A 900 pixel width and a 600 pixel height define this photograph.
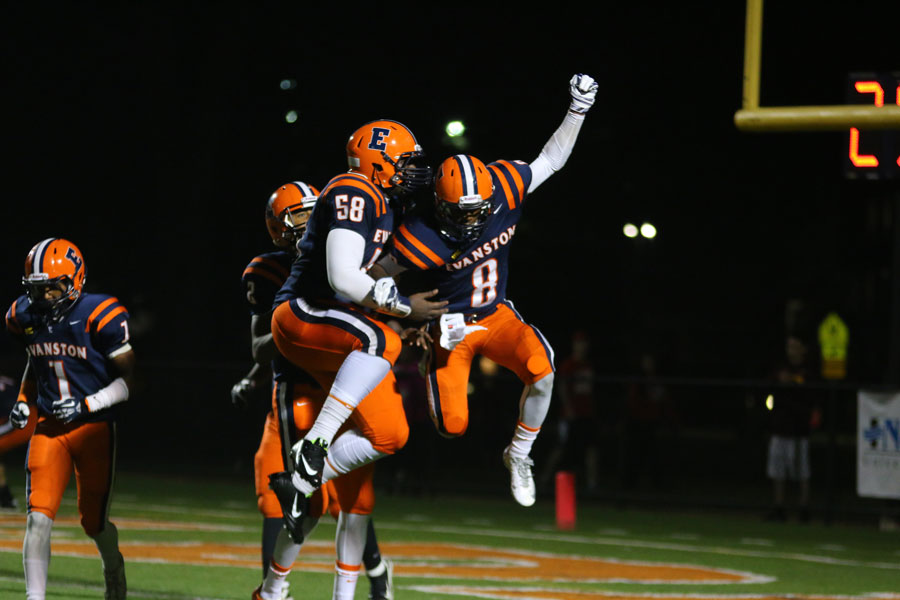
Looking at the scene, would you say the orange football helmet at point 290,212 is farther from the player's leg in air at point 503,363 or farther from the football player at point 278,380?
the player's leg in air at point 503,363

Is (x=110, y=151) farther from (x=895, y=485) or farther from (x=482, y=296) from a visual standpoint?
(x=482, y=296)

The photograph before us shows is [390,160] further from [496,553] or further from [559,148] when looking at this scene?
[496,553]

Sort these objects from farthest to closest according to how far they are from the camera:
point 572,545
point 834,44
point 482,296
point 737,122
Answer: point 834,44 → point 572,545 → point 482,296 → point 737,122

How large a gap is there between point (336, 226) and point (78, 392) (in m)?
1.84

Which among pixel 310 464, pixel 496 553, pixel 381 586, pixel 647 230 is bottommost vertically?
pixel 496 553

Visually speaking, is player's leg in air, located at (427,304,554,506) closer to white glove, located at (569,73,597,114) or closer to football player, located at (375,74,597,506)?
football player, located at (375,74,597,506)

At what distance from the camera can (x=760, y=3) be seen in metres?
6.26

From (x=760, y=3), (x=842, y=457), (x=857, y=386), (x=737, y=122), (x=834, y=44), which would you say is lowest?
Answer: (x=842, y=457)

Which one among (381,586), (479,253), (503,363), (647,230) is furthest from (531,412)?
(647,230)

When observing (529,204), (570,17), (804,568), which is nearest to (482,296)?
(804,568)

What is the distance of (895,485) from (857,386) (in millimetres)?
1024

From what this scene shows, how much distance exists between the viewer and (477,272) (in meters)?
7.16

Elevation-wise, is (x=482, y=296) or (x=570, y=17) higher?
(x=570, y=17)

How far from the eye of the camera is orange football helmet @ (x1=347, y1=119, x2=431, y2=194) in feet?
22.7
